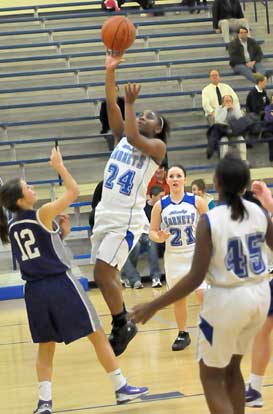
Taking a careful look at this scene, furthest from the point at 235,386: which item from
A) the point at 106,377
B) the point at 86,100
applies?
the point at 86,100

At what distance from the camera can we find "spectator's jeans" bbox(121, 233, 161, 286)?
10484mm

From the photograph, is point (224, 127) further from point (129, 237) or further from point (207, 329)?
point (207, 329)

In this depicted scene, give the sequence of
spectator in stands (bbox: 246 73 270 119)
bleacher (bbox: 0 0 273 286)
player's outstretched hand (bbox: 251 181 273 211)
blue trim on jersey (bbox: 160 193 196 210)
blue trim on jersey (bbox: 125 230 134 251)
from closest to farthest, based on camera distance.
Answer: player's outstretched hand (bbox: 251 181 273 211), blue trim on jersey (bbox: 125 230 134 251), blue trim on jersey (bbox: 160 193 196 210), bleacher (bbox: 0 0 273 286), spectator in stands (bbox: 246 73 270 119)

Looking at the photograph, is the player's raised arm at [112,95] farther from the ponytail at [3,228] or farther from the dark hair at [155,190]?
the dark hair at [155,190]

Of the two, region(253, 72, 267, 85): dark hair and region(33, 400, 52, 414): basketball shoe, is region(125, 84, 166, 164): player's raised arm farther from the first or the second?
region(253, 72, 267, 85): dark hair

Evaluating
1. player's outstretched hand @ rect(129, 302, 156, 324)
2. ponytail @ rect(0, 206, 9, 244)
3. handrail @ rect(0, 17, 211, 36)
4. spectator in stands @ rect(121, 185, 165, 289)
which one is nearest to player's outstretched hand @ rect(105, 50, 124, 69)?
ponytail @ rect(0, 206, 9, 244)

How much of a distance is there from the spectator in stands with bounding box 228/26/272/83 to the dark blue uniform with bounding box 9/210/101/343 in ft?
31.1

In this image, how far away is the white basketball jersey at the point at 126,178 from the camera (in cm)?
568

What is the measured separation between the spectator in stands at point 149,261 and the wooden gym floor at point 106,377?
6.16 feet

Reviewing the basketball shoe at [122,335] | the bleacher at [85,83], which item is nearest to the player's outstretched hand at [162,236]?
the basketball shoe at [122,335]

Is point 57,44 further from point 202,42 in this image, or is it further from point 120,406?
point 120,406

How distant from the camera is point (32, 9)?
1602 centimetres

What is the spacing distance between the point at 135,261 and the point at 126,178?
197 inches

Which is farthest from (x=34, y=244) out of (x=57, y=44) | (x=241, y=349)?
(x=57, y=44)
